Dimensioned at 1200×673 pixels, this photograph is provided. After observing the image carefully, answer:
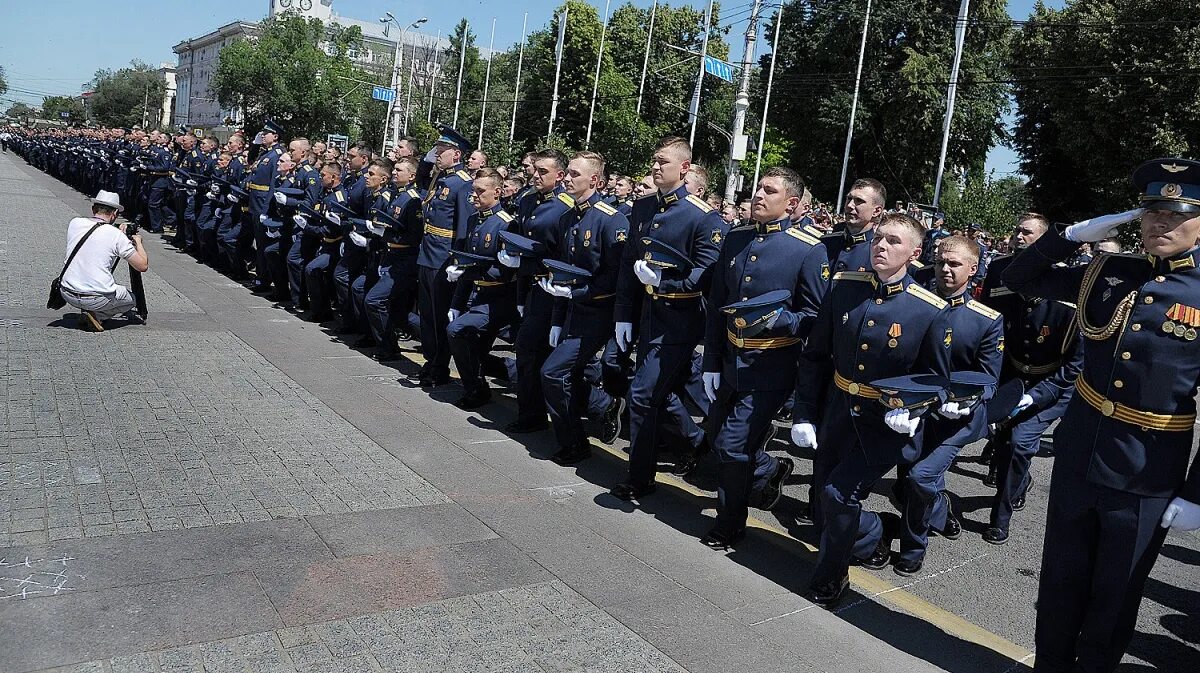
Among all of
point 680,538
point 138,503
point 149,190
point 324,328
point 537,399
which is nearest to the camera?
point 138,503

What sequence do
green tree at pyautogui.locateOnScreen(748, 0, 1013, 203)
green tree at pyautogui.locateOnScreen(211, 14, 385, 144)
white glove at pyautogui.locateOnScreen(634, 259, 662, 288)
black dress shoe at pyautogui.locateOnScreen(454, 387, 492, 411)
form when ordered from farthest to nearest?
green tree at pyautogui.locateOnScreen(211, 14, 385, 144), green tree at pyautogui.locateOnScreen(748, 0, 1013, 203), black dress shoe at pyautogui.locateOnScreen(454, 387, 492, 411), white glove at pyautogui.locateOnScreen(634, 259, 662, 288)

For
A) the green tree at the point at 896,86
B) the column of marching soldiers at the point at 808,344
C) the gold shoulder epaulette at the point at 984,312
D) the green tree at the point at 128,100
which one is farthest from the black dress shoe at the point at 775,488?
the green tree at the point at 128,100

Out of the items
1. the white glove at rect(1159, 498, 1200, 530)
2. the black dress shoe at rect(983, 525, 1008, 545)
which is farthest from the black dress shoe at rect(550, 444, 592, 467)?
the white glove at rect(1159, 498, 1200, 530)

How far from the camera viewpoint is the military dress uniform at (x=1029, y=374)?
6316mm

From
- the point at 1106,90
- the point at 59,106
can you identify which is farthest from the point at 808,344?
the point at 59,106

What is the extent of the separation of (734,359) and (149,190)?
1826 cm

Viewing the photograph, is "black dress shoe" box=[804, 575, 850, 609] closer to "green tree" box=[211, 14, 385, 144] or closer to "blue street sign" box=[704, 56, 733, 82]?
"blue street sign" box=[704, 56, 733, 82]

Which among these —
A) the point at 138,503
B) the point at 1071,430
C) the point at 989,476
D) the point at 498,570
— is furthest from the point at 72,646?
the point at 989,476

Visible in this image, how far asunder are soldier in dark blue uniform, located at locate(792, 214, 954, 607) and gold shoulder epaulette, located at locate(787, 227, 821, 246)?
61 cm

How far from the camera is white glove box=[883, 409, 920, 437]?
4484 millimetres

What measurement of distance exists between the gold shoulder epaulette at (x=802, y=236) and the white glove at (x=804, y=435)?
117 centimetres

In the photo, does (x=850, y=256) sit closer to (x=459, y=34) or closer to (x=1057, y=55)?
(x=1057, y=55)

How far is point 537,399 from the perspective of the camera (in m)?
7.69

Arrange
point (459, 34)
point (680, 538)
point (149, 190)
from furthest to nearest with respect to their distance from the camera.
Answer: point (459, 34) → point (149, 190) → point (680, 538)
